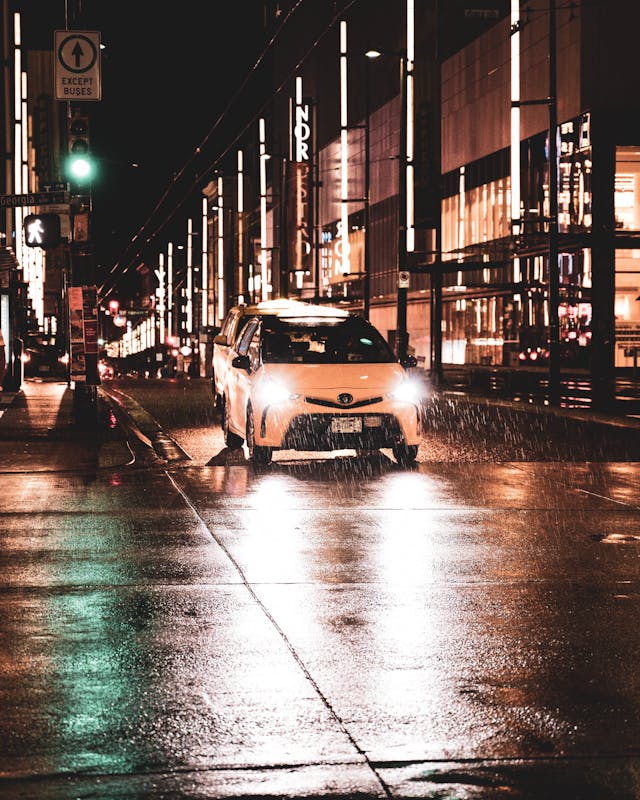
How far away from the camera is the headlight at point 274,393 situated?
17500 millimetres

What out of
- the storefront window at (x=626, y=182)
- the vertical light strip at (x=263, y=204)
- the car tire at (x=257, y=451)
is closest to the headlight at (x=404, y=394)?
the car tire at (x=257, y=451)

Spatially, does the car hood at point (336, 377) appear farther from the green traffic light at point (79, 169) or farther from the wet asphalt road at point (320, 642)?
the green traffic light at point (79, 169)

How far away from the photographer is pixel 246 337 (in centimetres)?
2009

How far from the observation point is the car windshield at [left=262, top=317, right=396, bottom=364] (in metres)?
18.6

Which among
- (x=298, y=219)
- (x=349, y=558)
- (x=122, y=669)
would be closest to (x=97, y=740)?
(x=122, y=669)

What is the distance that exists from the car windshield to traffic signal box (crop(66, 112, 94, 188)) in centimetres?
538

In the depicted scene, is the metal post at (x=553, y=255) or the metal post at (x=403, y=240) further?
the metal post at (x=403, y=240)

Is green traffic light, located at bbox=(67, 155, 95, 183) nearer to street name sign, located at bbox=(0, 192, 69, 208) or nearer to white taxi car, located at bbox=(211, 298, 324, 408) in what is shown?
street name sign, located at bbox=(0, 192, 69, 208)

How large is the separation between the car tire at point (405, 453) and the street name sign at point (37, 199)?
27.9 ft

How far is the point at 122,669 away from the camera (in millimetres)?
6914

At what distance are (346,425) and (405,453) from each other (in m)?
0.84

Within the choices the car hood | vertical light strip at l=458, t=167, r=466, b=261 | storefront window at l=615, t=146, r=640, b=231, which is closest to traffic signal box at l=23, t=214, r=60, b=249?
the car hood

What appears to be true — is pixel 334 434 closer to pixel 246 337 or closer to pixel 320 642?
pixel 246 337

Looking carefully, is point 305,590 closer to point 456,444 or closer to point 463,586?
point 463,586
